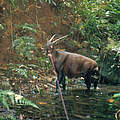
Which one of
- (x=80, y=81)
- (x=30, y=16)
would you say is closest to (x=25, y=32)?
(x=30, y=16)

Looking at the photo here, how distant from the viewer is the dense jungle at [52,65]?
2816 mm

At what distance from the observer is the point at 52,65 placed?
552 centimetres

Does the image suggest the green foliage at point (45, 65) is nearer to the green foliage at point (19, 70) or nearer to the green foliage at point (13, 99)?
the green foliage at point (19, 70)

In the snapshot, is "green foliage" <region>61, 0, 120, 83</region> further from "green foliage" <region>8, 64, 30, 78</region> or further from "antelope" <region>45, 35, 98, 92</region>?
"green foliage" <region>8, 64, 30, 78</region>

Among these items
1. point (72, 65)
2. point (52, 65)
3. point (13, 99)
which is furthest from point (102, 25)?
point (13, 99)

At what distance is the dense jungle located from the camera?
9.24 ft

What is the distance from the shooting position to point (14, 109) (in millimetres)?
2873

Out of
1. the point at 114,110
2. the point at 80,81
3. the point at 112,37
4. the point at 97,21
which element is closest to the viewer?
the point at 114,110

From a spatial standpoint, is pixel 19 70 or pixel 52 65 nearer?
pixel 19 70

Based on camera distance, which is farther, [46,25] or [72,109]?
[46,25]

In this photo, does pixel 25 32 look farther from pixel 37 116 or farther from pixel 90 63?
pixel 37 116

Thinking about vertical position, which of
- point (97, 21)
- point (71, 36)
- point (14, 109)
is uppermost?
point (97, 21)

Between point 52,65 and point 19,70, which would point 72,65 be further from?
point 19,70

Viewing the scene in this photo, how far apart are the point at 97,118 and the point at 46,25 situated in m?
5.89
